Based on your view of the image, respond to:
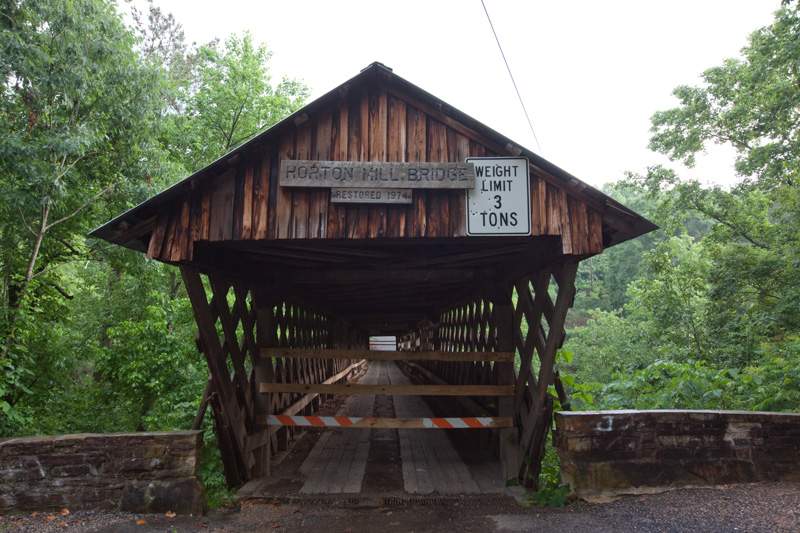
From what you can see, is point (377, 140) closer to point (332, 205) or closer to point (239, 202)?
point (332, 205)

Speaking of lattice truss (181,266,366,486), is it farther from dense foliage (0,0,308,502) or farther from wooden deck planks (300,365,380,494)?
dense foliage (0,0,308,502)

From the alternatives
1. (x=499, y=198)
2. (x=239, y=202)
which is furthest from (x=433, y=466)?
(x=239, y=202)

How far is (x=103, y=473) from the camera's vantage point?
4.07 metres

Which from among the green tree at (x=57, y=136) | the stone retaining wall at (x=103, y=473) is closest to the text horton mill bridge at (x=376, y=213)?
the stone retaining wall at (x=103, y=473)

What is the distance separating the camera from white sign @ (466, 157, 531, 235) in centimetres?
413

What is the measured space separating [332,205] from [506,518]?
3.12m

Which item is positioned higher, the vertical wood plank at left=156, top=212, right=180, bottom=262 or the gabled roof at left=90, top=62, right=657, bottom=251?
the gabled roof at left=90, top=62, right=657, bottom=251

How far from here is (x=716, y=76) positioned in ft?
57.0

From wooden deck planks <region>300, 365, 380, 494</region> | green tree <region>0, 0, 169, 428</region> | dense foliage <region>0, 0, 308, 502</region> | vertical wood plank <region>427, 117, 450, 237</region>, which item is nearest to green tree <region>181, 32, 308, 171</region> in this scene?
dense foliage <region>0, 0, 308, 502</region>

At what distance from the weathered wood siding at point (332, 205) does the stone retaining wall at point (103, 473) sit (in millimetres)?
1652

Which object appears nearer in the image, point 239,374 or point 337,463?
point 239,374

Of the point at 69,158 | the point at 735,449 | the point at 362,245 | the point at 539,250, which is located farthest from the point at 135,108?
the point at 735,449

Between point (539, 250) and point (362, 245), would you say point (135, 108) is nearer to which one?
point (362, 245)

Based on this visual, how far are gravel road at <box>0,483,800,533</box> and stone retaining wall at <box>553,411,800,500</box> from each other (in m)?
0.13
